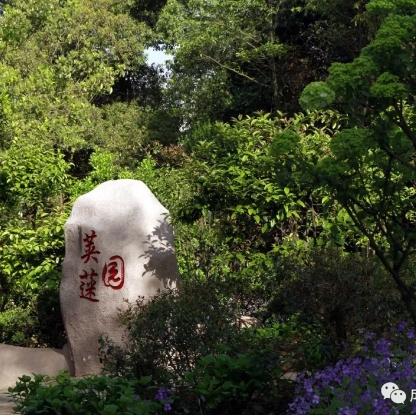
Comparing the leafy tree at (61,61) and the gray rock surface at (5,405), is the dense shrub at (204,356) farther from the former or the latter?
the leafy tree at (61,61)

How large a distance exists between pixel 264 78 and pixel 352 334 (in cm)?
1306

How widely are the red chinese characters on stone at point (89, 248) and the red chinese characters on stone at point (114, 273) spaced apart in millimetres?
183

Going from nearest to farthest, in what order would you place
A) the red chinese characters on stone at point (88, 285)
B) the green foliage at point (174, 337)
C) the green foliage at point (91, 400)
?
1. the green foliage at point (91, 400)
2. the green foliage at point (174, 337)
3. the red chinese characters on stone at point (88, 285)

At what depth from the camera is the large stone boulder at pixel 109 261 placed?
24.1 feet

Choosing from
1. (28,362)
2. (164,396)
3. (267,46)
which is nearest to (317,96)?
(164,396)

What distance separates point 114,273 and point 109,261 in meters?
0.12

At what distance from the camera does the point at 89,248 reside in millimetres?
7621

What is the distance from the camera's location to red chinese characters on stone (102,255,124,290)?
291 inches

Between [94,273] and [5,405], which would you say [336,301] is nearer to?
[5,405]

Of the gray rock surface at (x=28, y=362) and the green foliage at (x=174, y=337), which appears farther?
the gray rock surface at (x=28, y=362)

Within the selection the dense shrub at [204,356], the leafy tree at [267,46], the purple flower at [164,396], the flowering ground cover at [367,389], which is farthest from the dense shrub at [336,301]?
the leafy tree at [267,46]

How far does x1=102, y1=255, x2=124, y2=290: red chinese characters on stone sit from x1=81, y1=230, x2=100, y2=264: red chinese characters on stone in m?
0.18

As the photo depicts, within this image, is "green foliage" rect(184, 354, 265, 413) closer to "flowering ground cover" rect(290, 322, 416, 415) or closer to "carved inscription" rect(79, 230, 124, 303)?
"flowering ground cover" rect(290, 322, 416, 415)

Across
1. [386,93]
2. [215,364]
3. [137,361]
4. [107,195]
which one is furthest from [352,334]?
[107,195]
